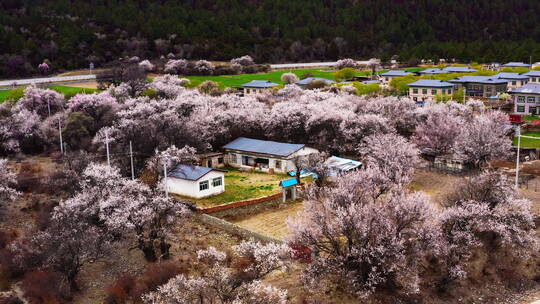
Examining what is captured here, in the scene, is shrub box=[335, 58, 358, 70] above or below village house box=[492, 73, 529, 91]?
above

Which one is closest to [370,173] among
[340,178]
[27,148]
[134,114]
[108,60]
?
[340,178]

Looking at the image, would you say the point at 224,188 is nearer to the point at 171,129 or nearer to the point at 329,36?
the point at 171,129

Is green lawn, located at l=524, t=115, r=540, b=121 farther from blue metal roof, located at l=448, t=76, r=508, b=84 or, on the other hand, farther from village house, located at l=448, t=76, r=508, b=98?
blue metal roof, located at l=448, t=76, r=508, b=84

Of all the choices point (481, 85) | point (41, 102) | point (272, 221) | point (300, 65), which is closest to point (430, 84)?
point (481, 85)

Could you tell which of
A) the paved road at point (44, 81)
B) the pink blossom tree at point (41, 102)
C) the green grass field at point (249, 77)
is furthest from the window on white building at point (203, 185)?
the paved road at point (44, 81)

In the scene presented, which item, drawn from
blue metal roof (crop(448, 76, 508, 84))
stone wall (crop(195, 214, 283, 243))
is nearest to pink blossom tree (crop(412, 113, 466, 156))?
stone wall (crop(195, 214, 283, 243))

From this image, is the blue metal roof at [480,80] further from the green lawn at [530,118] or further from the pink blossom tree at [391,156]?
the pink blossom tree at [391,156]
